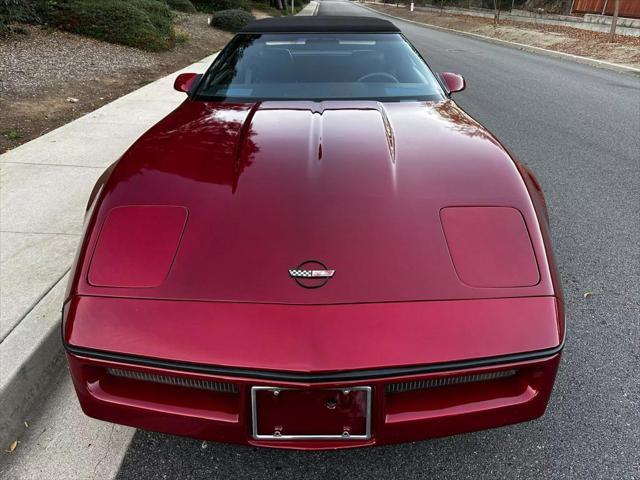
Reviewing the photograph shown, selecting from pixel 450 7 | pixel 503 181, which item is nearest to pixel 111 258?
pixel 503 181

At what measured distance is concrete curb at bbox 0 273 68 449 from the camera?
1.91m

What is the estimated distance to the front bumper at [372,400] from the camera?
1.42 meters

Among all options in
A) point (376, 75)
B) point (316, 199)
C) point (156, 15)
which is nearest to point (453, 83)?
point (376, 75)

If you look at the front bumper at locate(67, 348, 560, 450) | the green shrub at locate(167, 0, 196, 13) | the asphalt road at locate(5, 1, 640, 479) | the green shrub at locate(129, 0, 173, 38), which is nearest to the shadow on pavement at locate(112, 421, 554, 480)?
the asphalt road at locate(5, 1, 640, 479)

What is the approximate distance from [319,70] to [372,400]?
2087 mm

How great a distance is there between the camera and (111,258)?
5.39 ft

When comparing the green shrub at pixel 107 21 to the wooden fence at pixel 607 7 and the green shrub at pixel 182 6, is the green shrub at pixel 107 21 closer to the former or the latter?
the green shrub at pixel 182 6

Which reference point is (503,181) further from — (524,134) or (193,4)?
(193,4)

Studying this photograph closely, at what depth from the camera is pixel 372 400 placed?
4.62 feet

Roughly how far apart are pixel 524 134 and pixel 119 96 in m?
5.61

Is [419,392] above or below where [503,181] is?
below

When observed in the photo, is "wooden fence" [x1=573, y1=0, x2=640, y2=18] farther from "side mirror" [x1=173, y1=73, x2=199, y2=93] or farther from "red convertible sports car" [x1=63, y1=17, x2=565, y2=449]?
"red convertible sports car" [x1=63, y1=17, x2=565, y2=449]

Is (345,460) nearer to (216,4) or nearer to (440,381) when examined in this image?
(440,381)

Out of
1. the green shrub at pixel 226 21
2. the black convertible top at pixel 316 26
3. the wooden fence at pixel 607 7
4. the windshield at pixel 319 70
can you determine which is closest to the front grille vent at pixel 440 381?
the windshield at pixel 319 70
